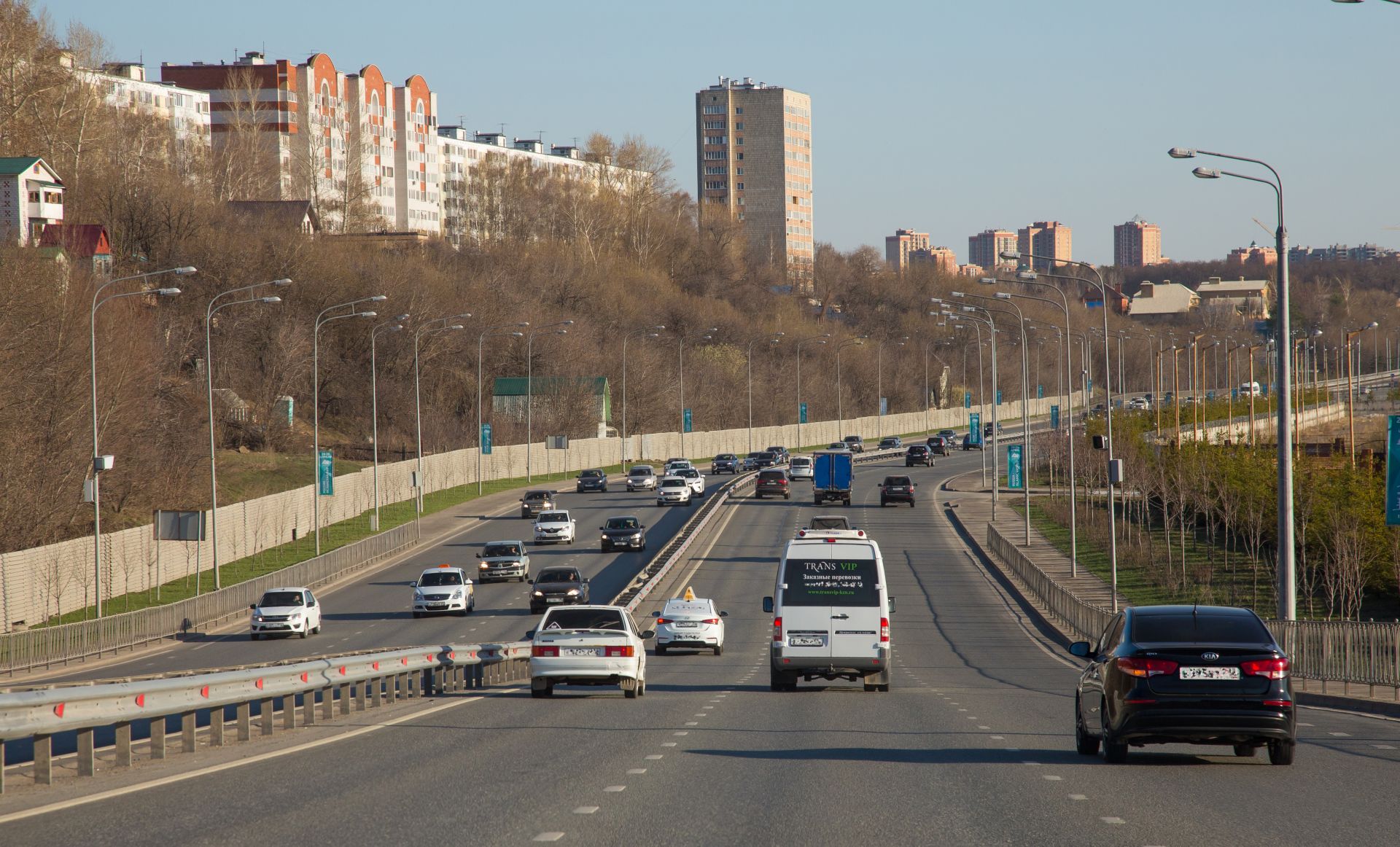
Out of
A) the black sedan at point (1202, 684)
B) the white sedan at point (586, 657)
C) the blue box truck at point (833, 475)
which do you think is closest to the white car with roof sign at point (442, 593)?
the white sedan at point (586, 657)

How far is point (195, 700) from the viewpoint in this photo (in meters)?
15.6

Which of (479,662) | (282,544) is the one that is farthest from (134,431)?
(479,662)

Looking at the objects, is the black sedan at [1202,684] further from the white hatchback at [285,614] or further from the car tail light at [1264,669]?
the white hatchback at [285,614]

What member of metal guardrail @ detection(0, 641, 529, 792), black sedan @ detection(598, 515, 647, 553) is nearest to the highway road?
metal guardrail @ detection(0, 641, 529, 792)

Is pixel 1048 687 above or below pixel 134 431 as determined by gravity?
below

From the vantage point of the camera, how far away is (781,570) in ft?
86.7

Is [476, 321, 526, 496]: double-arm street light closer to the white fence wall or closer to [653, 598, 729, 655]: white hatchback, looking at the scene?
the white fence wall

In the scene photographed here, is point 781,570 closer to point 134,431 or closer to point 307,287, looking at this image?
point 134,431

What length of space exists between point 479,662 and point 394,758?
12380mm

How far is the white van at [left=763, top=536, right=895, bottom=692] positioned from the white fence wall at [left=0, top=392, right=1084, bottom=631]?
25983 millimetres

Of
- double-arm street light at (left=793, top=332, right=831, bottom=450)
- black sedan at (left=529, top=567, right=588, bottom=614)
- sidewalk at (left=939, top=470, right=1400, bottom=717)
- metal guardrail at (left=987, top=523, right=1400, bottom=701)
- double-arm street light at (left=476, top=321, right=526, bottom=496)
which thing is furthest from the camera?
double-arm street light at (left=793, top=332, right=831, bottom=450)

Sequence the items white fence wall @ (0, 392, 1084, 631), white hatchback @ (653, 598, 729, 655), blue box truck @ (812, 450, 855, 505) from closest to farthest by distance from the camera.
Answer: white hatchback @ (653, 598, 729, 655) → white fence wall @ (0, 392, 1084, 631) → blue box truck @ (812, 450, 855, 505)

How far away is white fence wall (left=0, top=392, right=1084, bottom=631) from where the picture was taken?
4484 centimetres

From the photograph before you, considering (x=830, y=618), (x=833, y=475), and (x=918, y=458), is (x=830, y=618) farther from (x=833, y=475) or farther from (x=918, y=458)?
(x=918, y=458)
